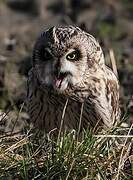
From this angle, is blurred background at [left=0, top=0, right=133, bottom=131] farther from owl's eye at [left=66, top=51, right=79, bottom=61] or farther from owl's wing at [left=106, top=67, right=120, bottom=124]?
owl's eye at [left=66, top=51, right=79, bottom=61]

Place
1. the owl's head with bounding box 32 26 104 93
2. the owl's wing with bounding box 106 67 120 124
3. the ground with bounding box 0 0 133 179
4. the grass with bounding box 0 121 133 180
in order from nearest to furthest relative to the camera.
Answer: the grass with bounding box 0 121 133 180, the owl's head with bounding box 32 26 104 93, the owl's wing with bounding box 106 67 120 124, the ground with bounding box 0 0 133 179

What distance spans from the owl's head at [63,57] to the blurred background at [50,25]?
1.80 meters

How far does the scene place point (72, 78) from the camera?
241 inches

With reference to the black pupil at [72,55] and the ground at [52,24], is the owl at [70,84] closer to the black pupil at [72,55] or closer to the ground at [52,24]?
the black pupil at [72,55]

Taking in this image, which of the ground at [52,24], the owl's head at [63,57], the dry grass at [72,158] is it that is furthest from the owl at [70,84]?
the ground at [52,24]

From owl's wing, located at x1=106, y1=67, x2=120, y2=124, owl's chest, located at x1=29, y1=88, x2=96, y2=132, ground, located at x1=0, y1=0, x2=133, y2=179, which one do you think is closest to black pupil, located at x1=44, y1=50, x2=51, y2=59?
owl's chest, located at x1=29, y1=88, x2=96, y2=132

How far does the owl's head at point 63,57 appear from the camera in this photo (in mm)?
5863

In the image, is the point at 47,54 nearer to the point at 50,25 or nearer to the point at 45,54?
the point at 45,54

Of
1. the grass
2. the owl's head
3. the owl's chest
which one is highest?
the owl's head

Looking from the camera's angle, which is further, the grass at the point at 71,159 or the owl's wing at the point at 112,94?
the owl's wing at the point at 112,94

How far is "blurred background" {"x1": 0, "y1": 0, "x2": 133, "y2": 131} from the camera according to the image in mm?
8617

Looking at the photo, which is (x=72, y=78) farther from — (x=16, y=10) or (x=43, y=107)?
(x=16, y=10)

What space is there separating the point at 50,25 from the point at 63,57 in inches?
201

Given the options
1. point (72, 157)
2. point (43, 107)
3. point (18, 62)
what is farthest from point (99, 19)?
point (72, 157)
